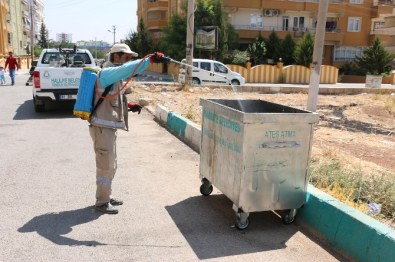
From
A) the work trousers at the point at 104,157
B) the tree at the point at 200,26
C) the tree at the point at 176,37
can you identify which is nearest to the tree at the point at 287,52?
the tree at the point at 200,26

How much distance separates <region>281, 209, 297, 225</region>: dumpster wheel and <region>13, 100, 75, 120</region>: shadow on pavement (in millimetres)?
8061

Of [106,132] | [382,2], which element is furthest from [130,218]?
[382,2]

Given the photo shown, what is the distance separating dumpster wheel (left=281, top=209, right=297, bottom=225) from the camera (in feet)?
13.8

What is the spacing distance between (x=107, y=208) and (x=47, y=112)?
805cm

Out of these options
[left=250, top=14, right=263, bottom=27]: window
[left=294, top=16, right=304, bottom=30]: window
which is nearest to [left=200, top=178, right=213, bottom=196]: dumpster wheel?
[left=250, top=14, right=263, bottom=27]: window

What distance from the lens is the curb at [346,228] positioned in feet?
10.5

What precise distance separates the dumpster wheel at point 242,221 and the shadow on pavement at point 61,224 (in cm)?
137

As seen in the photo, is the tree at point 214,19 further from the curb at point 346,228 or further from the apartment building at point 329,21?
the curb at point 346,228

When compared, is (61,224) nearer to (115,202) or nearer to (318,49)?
(115,202)

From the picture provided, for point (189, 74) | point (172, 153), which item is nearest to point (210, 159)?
point (172, 153)

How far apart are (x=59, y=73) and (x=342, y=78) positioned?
112ft

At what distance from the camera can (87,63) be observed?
12.6 metres

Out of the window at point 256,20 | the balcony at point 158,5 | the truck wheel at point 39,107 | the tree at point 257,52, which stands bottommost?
the truck wheel at point 39,107

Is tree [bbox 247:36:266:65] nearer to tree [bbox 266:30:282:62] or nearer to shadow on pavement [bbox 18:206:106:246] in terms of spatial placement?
tree [bbox 266:30:282:62]
